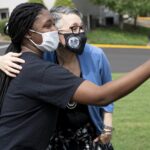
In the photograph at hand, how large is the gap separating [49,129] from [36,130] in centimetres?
8

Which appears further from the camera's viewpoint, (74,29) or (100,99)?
(74,29)

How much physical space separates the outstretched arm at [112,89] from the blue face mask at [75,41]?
2.97 feet

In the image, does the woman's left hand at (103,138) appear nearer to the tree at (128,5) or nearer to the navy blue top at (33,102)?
the navy blue top at (33,102)

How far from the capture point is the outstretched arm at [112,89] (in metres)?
2.88

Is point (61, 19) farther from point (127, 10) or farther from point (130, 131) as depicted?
point (127, 10)

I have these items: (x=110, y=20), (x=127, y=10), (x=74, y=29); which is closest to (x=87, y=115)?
(x=74, y=29)

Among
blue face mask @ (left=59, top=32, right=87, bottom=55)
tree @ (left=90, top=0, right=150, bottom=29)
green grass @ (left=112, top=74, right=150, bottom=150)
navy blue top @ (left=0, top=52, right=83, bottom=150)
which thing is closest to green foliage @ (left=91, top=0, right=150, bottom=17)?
tree @ (left=90, top=0, right=150, bottom=29)

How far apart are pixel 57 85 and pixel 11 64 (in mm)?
315

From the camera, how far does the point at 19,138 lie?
10.0ft

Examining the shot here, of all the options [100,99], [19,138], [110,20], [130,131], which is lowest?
[110,20]

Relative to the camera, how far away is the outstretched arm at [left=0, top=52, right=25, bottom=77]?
308 centimetres

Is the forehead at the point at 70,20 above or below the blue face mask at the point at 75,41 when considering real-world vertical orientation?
above

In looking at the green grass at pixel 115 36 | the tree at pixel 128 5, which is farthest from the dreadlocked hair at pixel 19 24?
the tree at pixel 128 5

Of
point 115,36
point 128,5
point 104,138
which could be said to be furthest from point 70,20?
point 115,36
